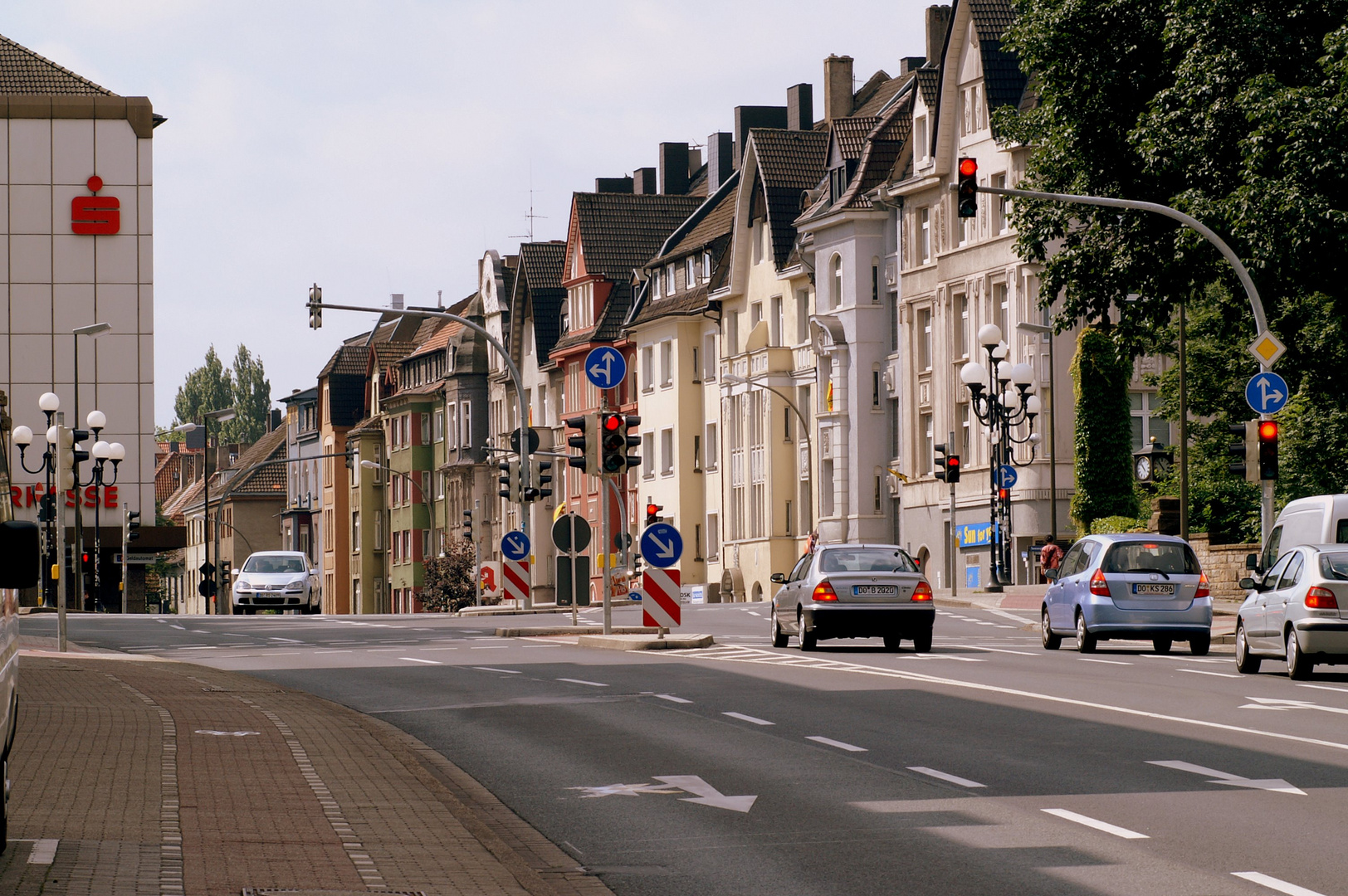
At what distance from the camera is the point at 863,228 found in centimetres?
7531

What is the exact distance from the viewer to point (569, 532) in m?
33.3

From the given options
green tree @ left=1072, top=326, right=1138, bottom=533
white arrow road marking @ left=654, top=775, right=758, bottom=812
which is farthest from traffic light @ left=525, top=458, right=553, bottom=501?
white arrow road marking @ left=654, top=775, right=758, bottom=812

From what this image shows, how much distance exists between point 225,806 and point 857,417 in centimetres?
6468

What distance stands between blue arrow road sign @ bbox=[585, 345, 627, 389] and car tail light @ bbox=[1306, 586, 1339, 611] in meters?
11.0

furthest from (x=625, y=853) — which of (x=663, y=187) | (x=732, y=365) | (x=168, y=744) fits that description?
(x=663, y=187)

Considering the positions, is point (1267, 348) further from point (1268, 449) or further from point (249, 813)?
point (249, 813)

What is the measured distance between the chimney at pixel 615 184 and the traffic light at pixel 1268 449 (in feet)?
271

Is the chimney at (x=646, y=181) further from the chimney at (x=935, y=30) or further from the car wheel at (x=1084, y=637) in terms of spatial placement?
the car wheel at (x=1084, y=637)

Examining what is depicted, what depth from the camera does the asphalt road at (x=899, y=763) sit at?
10.0 metres

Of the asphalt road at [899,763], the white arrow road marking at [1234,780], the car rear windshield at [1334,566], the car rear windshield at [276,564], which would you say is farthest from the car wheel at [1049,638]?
the car rear windshield at [276,564]

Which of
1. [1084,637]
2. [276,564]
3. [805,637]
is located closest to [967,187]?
[1084,637]

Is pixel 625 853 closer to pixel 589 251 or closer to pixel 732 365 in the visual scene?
pixel 732 365

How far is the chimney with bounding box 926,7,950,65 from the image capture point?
265ft

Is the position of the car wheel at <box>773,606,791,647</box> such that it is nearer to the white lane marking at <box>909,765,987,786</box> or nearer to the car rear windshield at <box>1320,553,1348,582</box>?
the car rear windshield at <box>1320,553,1348,582</box>
